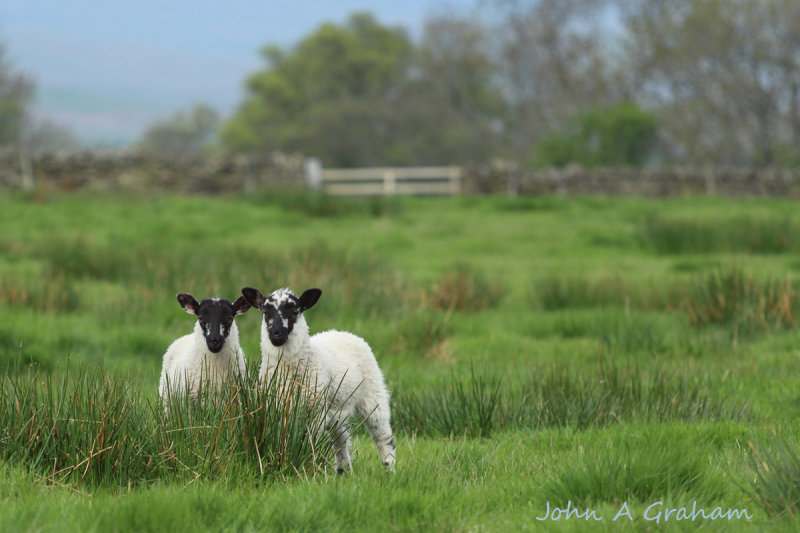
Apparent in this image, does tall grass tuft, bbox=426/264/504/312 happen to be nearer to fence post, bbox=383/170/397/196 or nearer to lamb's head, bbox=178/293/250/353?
lamb's head, bbox=178/293/250/353

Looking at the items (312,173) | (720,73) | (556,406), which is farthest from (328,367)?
(720,73)

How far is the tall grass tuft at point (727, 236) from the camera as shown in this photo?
1445 cm

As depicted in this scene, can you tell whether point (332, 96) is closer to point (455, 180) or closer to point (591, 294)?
point (455, 180)

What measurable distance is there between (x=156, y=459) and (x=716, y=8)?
37956mm

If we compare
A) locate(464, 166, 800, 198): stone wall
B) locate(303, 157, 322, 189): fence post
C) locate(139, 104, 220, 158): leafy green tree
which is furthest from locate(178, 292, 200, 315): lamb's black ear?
locate(139, 104, 220, 158): leafy green tree

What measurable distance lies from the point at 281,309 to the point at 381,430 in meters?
0.85

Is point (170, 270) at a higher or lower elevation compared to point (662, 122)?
lower

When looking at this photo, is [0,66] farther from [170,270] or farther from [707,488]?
[707,488]

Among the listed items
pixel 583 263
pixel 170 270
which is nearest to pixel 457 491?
pixel 170 270

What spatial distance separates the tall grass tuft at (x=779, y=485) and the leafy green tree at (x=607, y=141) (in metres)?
30.1

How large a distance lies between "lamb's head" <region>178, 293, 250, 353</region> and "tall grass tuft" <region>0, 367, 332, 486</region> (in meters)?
0.28

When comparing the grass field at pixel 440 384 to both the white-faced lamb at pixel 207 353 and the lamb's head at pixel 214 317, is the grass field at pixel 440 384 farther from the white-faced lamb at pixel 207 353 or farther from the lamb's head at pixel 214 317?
the lamb's head at pixel 214 317

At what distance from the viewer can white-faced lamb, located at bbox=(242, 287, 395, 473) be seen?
450 cm

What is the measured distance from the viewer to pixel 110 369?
7.30 m
